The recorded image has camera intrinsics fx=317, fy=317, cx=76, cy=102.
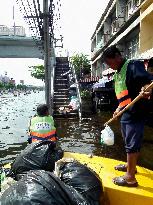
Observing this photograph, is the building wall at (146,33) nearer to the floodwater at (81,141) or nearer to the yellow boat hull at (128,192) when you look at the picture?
the floodwater at (81,141)

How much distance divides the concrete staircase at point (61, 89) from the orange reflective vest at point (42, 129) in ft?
33.6

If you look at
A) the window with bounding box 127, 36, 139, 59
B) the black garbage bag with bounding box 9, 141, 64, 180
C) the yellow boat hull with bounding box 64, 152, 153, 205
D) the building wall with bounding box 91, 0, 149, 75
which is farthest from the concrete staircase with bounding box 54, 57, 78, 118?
the yellow boat hull with bounding box 64, 152, 153, 205

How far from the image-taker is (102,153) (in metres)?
9.06

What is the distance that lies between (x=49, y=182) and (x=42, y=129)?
3.32 meters

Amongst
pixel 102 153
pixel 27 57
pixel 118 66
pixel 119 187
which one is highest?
pixel 27 57

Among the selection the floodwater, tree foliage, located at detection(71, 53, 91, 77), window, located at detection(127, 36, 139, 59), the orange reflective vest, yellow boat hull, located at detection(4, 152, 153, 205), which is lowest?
the floodwater

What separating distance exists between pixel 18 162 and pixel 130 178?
4.43ft

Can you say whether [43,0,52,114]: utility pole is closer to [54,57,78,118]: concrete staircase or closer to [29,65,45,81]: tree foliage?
[54,57,78,118]: concrete staircase

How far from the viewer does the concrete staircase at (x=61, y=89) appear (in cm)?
1654

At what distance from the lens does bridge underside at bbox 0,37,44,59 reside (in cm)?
2667

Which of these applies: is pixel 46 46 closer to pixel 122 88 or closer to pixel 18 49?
pixel 122 88

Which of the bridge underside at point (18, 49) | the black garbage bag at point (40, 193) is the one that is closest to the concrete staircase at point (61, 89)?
the bridge underside at point (18, 49)

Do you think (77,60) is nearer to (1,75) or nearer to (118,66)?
(118,66)

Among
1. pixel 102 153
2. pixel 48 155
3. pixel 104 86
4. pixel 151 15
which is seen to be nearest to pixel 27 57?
pixel 104 86
